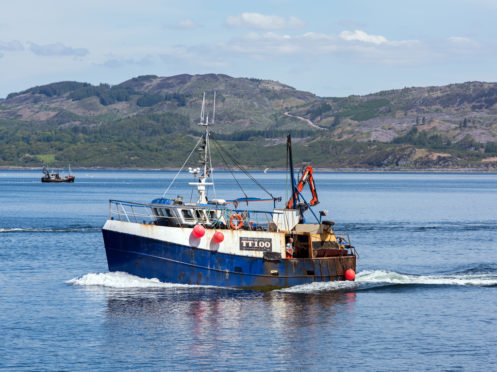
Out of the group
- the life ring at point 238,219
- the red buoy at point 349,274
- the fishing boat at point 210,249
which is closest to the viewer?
the fishing boat at point 210,249

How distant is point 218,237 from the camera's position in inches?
1754

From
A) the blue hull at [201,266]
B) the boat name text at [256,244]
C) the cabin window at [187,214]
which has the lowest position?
the blue hull at [201,266]

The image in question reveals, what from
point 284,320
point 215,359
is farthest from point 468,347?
point 215,359

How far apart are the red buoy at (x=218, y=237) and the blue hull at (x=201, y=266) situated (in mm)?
830

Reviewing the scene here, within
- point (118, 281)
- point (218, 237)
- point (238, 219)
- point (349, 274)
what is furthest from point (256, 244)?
point (118, 281)

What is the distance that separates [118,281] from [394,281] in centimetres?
1889

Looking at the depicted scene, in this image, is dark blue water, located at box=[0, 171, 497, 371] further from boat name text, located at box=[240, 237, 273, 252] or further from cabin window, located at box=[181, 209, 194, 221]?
cabin window, located at box=[181, 209, 194, 221]

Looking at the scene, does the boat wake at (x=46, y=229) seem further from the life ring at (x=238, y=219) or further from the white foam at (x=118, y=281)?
the life ring at (x=238, y=219)

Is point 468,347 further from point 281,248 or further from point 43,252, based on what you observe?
point 43,252

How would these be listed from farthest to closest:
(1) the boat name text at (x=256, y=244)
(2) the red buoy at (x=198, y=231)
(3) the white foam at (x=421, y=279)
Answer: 1. (3) the white foam at (x=421, y=279)
2. (1) the boat name text at (x=256, y=244)
3. (2) the red buoy at (x=198, y=231)

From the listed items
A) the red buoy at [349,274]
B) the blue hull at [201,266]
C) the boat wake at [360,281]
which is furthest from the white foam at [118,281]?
the red buoy at [349,274]

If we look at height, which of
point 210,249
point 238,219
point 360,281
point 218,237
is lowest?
point 360,281

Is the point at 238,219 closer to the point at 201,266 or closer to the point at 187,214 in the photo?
the point at 187,214

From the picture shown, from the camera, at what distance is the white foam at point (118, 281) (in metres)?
45.4
